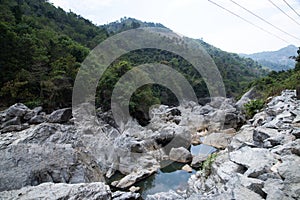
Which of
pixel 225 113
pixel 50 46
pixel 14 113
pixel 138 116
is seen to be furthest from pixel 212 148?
pixel 50 46

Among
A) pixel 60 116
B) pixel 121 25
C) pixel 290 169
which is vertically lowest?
pixel 60 116

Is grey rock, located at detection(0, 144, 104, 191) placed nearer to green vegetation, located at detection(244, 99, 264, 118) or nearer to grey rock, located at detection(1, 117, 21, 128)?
grey rock, located at detection(1, 117, 21, 128)

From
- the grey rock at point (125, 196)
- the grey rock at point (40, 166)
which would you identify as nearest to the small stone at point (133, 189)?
the grey rock at point (125, 196)

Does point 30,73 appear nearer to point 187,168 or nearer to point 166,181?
point 166,181

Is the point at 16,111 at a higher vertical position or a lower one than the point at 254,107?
lower

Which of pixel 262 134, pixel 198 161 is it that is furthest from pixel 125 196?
pixel 262 134

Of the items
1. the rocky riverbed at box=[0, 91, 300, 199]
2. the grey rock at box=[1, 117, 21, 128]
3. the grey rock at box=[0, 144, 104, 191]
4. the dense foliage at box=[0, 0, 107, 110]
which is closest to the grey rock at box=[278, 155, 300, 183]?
the rocky riverbed at box=[0, 91, 300, 199]

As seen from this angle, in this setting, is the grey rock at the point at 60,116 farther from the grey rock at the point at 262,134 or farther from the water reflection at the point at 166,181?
the grey rock at the point at 262,134

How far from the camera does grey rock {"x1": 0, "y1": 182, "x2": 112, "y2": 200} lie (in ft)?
12.2

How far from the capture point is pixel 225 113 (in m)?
15.7

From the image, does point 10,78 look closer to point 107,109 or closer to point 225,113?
point 107,109

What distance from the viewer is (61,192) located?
381cm

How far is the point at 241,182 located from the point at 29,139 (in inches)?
224

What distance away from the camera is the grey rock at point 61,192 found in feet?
12.2
